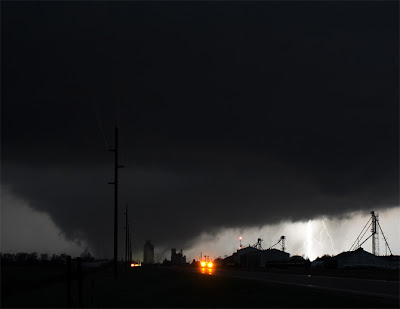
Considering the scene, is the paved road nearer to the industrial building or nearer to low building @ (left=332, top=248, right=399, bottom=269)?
the industrial building

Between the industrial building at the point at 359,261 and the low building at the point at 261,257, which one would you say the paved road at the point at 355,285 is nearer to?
the industrial building at the point at 359,261

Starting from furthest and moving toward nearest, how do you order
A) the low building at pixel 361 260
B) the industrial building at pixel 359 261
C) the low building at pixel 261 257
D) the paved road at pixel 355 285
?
the low building at pixel 261 257 → the low building at pixel 361 260 → the industrial building at pixel 359 261 → the paved road at pixel 355 285

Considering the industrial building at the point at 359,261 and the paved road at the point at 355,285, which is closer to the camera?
the paved road at the point at 355,285

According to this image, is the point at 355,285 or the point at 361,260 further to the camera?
the point at 361,260

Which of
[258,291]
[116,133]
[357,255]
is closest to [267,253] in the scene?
[357,255]

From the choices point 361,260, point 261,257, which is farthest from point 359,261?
point 261,257

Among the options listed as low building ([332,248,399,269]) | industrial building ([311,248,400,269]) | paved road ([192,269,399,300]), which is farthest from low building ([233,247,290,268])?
paved road ([192,269,399,300])

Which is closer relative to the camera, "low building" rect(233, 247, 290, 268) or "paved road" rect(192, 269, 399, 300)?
"paved road" rect(192, 269, 399, 300)

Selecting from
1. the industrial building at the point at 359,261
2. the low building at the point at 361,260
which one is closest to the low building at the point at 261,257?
the industrial building at the point at 359,261

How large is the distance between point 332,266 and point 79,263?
10357 centimetres

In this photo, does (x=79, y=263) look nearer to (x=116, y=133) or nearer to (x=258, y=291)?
(x=258, y=291)

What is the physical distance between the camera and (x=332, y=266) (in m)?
121

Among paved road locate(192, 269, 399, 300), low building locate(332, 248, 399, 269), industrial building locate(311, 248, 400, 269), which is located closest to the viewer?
paved road locate(192, 269, 399, 300)

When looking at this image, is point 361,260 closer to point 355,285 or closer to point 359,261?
point 359,261
